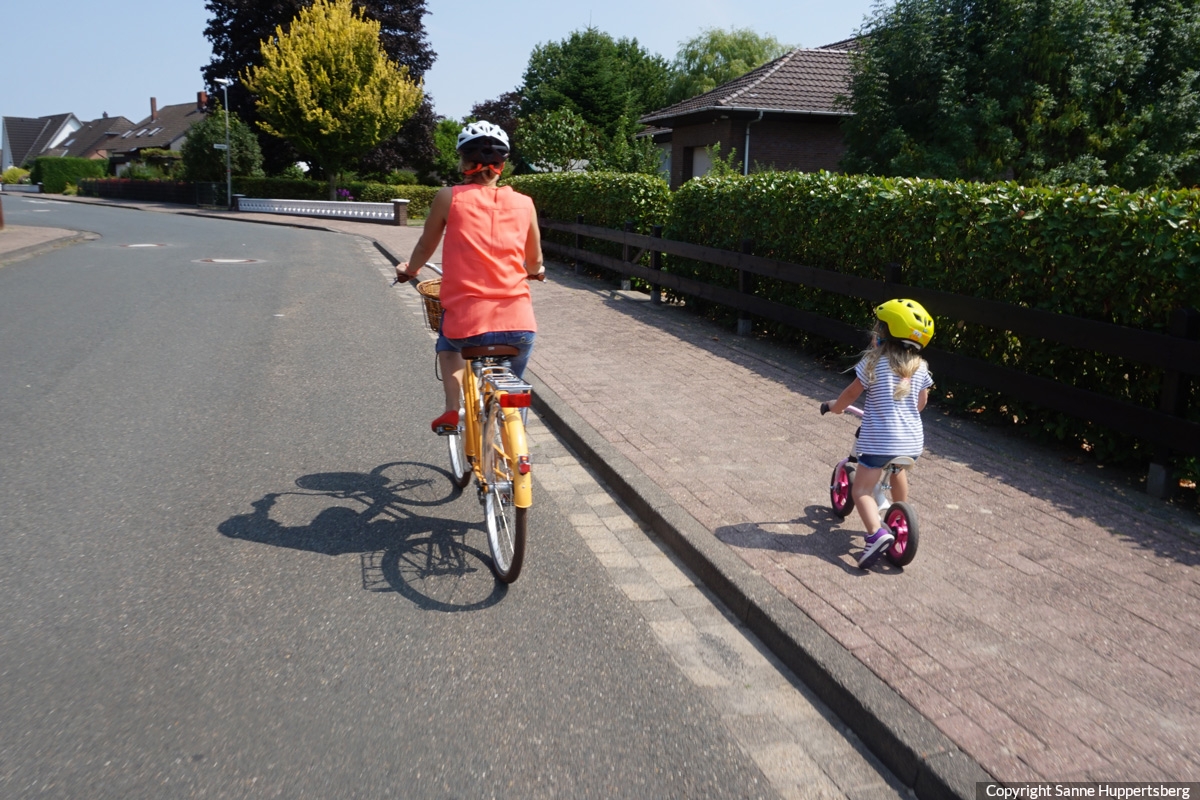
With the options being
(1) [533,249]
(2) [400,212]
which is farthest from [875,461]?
(2) [400,212]

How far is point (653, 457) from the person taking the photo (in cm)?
630

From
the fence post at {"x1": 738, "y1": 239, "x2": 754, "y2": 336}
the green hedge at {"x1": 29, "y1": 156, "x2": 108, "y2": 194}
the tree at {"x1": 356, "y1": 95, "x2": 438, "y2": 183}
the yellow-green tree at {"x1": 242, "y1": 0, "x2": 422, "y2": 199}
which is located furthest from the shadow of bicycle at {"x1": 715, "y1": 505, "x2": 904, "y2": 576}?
the green hedge at {"x1": 29, "y1": 156, "x2": 108, "y2": 194}

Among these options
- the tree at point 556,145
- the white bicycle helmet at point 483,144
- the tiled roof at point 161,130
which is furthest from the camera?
the tiled roof at point 161,130

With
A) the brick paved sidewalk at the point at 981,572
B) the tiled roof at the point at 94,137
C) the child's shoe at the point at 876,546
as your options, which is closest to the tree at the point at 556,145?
the brick paved sidewalk at the point at 981,572

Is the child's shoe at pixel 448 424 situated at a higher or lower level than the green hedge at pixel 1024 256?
lower

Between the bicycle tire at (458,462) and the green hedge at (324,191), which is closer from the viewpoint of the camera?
the bicycle tire at (458,462)

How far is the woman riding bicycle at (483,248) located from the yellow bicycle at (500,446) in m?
0.11

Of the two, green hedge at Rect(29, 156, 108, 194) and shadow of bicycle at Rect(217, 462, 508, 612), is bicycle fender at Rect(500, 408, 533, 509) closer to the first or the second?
shadow of bicycle at Rect(217, 462, 508, 612)

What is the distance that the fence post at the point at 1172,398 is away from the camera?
18.0ft

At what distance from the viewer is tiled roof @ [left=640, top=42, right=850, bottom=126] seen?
28.2 meters

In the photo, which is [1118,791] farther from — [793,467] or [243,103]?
[243,103]

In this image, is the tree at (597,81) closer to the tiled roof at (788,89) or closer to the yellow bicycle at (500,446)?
the tiled roof at (788,89)

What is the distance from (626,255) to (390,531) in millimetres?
10628

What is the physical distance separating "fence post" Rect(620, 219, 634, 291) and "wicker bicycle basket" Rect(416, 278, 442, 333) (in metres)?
9.39
